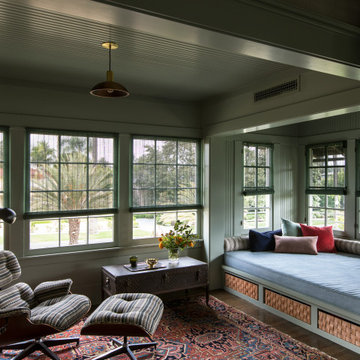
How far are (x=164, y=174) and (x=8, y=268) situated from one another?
2379 mm

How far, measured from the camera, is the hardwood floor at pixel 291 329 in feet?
10.6

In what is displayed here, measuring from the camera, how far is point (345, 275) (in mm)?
3877

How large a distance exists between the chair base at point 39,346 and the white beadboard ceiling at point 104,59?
2719 millimetres

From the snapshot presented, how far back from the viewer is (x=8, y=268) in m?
3.46

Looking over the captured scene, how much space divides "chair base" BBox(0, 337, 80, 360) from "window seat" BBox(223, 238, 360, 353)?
91.4 inches

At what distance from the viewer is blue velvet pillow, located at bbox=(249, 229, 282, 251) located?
5.12m

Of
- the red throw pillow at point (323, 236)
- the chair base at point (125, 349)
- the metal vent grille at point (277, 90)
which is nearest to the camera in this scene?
the chair base at point (125, 349)

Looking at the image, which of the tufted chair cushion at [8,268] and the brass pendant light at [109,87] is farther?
the tufted chair cushion at [8,268]

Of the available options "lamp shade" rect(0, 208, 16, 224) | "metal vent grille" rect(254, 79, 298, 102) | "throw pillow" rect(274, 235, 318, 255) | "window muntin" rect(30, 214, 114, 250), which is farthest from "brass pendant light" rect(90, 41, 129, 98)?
"throw pillow" rect(274, 235, 318, 255)

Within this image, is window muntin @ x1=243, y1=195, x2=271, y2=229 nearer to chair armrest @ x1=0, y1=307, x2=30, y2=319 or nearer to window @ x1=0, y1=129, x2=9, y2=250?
window @ x1=0, y1=129, x2=9, y2=250

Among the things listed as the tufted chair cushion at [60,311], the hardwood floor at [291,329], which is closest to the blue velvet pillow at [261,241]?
the hardwood floor at [291,329]

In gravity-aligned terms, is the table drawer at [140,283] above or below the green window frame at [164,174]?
below

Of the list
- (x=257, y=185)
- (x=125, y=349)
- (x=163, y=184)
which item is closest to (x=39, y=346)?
(x=125, y=349)

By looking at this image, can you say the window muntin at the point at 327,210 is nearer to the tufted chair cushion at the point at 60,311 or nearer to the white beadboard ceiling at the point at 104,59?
the white beadboard ceiling at the point at 104,59
